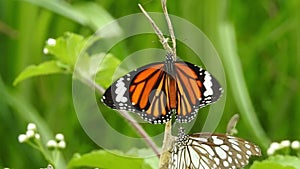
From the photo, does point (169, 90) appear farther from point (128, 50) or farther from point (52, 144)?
point (128, 50)

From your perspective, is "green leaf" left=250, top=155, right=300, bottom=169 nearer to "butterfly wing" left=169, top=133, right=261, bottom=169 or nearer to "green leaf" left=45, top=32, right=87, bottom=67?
"butterfly wing" left=169, top=133, right=261, bottom=169

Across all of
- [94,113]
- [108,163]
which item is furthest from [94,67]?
[94,113]

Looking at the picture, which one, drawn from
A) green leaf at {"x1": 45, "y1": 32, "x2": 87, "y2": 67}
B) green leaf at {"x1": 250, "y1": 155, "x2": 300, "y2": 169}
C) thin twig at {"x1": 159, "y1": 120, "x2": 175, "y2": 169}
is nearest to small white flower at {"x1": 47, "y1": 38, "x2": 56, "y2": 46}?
green leaf at {"x1": 45, "y1": 32, "x2": 87, "y2": 67}

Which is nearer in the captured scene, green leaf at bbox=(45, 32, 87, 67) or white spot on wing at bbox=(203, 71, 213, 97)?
white spot on wing at bbox=(203, 71, 213, 97)

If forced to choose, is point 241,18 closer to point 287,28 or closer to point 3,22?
point 287,28

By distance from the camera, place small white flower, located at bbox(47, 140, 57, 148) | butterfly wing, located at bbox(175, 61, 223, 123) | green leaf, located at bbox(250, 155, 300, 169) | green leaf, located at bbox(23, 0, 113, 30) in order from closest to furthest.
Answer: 1. butterfly wing, located at bbox(175, 61, 223, 123)
2. green leaf, located at bbox(250, 155, 300, 169)
3. small white flower, located at bbox(47, 140, 57, 148)
4. green leaf, located at bbox(23, 0, 113, 30)

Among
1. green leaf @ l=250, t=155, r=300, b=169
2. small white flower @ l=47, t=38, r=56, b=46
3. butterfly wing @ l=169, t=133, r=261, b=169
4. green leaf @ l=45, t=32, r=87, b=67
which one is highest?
small white flower @ l=47, t=38, r=56, b=46

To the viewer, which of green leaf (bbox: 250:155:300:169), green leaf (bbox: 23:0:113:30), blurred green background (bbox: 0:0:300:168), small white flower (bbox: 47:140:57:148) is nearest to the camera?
green leaf (bbox: 250:155:300:169)
